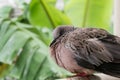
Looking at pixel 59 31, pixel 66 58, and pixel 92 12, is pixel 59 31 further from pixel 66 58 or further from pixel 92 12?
pixel 92 12

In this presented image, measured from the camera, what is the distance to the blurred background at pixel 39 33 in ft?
5.40

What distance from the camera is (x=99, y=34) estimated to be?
3.64 ft

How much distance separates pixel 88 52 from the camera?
3.50 ft

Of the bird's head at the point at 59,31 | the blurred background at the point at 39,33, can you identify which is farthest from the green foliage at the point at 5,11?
the bird's head at the point at 59,31

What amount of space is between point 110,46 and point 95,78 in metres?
0.17

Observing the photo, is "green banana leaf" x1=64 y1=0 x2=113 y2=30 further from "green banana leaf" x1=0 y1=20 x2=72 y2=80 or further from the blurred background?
"green banana leaf" x1=0 y1=20 x2=72 y2=80

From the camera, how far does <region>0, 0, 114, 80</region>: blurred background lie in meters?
1.64

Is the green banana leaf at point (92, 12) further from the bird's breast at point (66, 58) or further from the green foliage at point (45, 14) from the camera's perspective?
the bird's breast at point (66, 58)

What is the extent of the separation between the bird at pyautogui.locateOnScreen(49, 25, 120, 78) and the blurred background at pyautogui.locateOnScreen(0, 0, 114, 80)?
0.51m

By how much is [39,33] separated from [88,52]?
2.80ft

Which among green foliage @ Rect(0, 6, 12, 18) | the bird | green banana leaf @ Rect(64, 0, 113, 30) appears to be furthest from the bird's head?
green foliage @ Rect(0, 6, 12, 18)

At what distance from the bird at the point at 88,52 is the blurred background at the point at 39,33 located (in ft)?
1.66

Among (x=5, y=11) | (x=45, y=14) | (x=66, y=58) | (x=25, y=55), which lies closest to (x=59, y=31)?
(x=66, y=58)

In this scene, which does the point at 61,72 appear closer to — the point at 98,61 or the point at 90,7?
A: the point at 90,7
